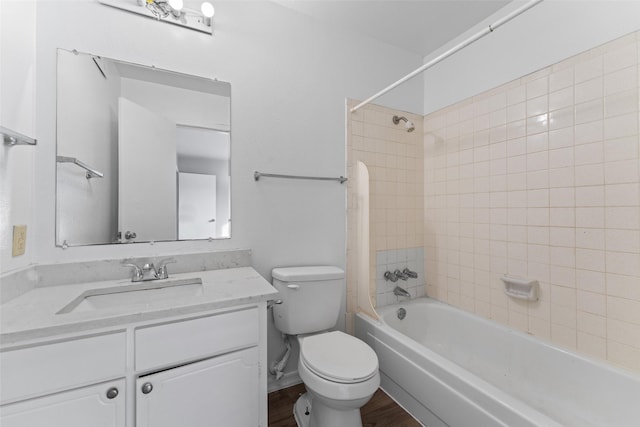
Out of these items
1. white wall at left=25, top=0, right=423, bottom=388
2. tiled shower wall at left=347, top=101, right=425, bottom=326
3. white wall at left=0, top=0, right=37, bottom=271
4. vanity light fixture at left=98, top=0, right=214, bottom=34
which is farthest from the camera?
tiled shower wall at left=347, top=101, right=425, bottom=326

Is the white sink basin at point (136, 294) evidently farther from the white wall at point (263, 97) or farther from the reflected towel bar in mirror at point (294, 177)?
the reflected towel bar in mirror at point (294, 177)

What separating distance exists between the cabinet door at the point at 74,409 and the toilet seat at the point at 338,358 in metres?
0.74

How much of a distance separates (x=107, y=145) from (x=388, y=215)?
1.85 m

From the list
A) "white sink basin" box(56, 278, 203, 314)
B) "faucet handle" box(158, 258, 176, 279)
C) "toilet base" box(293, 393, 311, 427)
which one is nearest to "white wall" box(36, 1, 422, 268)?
"faucet handle" box(158, 258, 176, 279)

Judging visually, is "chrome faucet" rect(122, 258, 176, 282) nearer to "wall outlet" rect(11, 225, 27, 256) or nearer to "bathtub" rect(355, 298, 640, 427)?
"wall outlet" rect(11, 225, 27, 256)

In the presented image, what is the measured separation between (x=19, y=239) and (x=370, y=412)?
191 cm

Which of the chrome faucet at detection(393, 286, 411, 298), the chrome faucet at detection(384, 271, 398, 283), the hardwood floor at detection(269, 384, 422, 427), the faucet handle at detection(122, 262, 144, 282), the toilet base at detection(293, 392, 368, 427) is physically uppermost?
the faucet handle at detection(122, 262, 144, 282)

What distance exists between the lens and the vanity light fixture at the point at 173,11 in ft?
4.52

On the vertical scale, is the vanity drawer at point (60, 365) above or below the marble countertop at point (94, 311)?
below

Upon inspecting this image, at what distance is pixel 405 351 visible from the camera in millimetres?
1548

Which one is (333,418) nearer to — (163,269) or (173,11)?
(163,269)

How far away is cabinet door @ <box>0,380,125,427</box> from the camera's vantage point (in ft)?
2.60

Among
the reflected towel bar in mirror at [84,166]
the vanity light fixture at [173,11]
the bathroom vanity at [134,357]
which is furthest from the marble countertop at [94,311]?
the vanity light fixture at [173,11]

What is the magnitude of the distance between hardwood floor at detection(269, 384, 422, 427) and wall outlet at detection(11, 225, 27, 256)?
4.70 feet
